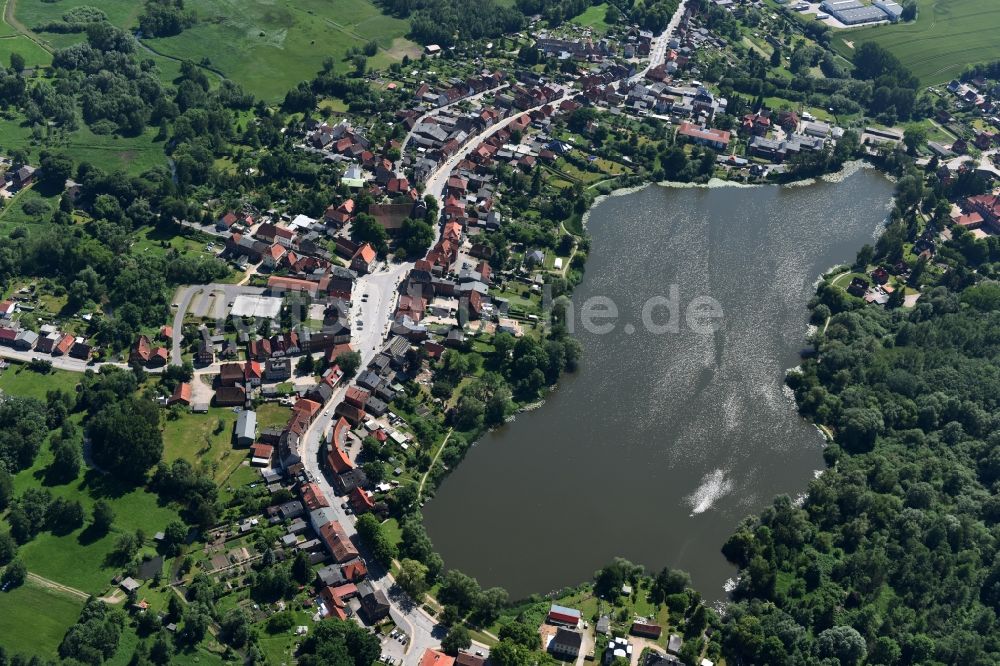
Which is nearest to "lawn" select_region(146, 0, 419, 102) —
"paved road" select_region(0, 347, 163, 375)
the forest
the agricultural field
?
the agricultural field

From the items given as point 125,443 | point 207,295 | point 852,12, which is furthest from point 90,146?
point 852,12

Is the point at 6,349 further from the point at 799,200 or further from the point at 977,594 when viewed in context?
the point at 799,200

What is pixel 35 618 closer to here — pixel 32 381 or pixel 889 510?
pixel 32 381

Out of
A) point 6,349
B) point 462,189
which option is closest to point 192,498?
point 6,349

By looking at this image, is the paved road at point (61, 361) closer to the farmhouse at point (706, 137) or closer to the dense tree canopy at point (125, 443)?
the dense tree canopy at point (125, 443)

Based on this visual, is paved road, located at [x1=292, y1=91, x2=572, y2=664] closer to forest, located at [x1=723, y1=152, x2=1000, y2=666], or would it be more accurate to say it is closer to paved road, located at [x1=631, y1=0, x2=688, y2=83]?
forest, located at [x1=723, y1=152, x2=1000, y2=666]
